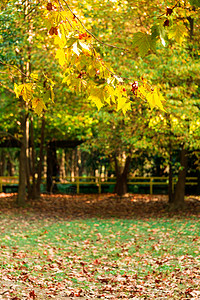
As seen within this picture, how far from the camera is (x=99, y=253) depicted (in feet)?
36.3

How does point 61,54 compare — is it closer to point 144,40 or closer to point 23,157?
point 144,40

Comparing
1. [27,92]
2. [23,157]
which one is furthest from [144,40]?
[23,157]

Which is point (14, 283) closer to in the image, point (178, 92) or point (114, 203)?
point (178, 92)

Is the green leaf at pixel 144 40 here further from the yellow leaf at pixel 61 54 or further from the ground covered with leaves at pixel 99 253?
the ground covered with leaves at pixel 99 253

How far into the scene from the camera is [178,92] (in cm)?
1418

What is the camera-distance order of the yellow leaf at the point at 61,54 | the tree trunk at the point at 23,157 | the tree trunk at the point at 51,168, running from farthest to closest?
the tree trunk at the point at 51,168, the tree trunk at the point at 23,157, the yellow leaf at the point at 61,54

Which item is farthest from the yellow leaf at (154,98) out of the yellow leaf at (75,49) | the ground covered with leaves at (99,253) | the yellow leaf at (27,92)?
the ground covered with leaves at (99,253)

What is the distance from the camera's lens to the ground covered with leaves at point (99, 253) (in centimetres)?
760

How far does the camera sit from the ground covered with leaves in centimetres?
760

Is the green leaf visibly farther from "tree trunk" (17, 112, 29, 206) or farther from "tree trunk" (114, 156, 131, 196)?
"tree trunk" (114, 156, 131, 196)

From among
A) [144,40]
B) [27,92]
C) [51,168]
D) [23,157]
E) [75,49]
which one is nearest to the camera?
[75,49]

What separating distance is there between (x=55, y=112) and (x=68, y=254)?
1083 centimetres

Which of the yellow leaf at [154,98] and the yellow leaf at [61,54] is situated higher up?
the yellow leaf at [61,54]

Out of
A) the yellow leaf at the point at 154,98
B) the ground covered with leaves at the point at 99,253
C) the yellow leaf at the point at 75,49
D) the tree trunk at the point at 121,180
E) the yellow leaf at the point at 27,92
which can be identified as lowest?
the ground covered with leaves at the point at 99,253
